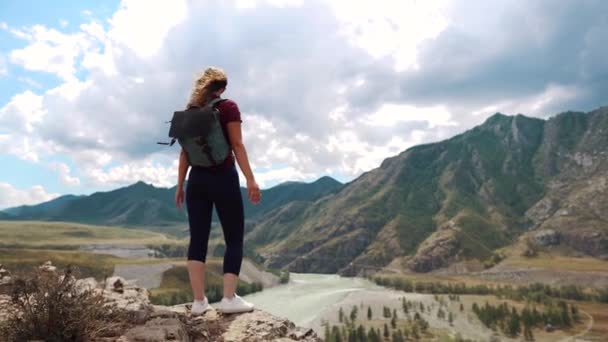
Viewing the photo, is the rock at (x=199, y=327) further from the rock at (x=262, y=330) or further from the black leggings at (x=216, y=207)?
the black leggings at (x=216, y=207)

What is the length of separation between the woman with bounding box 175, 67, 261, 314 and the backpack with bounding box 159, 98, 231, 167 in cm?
17

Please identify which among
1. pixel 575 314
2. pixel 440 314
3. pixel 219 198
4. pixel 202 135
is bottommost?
pixel 440 314

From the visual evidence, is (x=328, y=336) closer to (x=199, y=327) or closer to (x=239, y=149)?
(x=199, y=327)

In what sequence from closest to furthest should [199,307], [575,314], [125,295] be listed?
1. [199,307]
2. [125,295]
3. [575,314]

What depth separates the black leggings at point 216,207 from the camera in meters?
9.15

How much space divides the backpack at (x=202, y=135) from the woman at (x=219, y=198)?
174mm

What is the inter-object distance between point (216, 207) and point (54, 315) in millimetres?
3386

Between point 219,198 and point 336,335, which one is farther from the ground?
point 219,198

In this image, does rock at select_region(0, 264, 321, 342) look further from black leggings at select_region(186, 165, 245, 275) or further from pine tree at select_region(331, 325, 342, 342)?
pine tree at select_region(331, 325, 342, 342)

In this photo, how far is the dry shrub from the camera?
266 inches

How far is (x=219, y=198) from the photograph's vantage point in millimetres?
9195

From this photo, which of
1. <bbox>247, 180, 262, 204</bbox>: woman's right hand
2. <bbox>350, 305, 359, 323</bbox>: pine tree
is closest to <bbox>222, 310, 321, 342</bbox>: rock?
<bbox>247, 180, 262, 204</bbox>: woman's right hand

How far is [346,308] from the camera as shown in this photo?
7736 inches

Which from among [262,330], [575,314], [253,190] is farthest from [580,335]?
[253,190]
